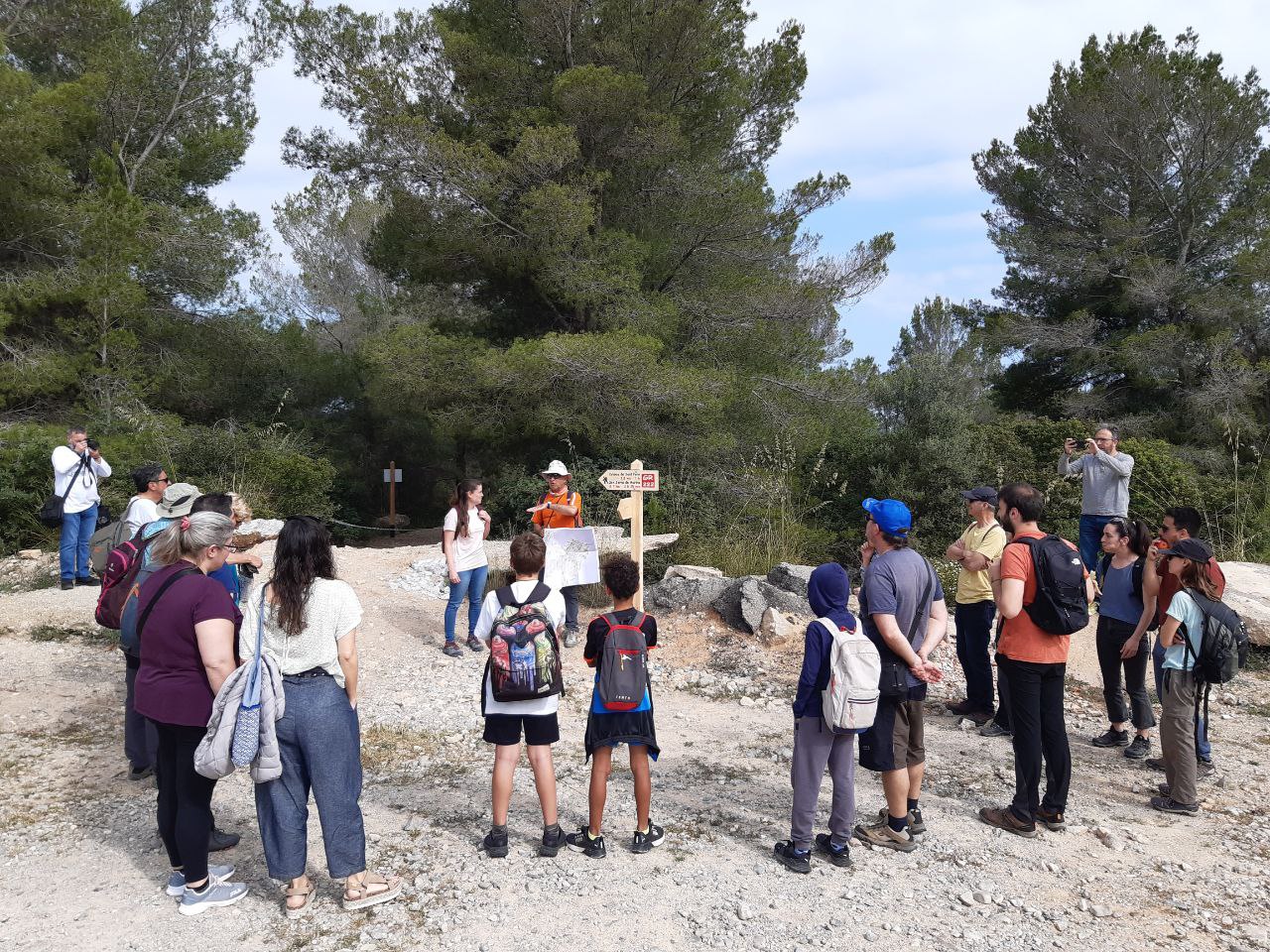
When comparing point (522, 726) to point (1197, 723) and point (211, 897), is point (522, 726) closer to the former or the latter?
point (211, 897)

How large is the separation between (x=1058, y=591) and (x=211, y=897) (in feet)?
12.6

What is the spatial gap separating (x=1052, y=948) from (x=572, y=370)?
33.0ft

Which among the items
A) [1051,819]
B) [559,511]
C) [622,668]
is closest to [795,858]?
[622,668]

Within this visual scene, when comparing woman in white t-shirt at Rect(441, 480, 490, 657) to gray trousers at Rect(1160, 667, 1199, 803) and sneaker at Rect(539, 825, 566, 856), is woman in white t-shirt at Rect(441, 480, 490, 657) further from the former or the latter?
gray trousers at Rect(1160, 667, 1199, 803)

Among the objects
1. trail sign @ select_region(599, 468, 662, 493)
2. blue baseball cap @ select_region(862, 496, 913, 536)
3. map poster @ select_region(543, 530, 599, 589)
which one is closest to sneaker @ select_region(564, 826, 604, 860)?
blue baseball cap @ select_region(862, 496, 913, 536)

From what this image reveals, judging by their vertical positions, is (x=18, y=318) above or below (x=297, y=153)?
below

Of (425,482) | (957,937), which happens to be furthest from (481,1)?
(957,937)

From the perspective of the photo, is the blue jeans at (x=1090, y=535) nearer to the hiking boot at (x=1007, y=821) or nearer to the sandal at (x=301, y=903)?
the hiking boot at (x=1007, y=821)

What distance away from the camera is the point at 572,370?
12.3 m

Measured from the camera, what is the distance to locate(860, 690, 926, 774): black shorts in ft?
12.2

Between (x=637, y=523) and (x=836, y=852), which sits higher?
(x=637, y=523)

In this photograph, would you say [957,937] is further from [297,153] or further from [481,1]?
[481,1]

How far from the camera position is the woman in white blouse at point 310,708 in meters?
3.10

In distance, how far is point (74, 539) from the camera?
9039 mm
